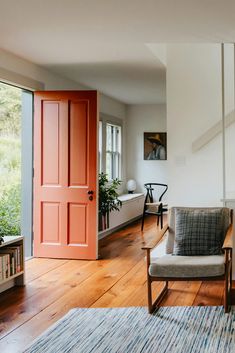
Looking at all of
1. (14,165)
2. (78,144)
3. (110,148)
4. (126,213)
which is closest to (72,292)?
(78,144)

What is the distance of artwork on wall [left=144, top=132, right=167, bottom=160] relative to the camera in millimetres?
9242

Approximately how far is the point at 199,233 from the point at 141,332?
116cm

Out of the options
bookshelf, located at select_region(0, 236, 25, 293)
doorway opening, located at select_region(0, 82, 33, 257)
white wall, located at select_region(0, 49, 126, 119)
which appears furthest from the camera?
doorway opening, located at select_region(0, 82, 33, 257)

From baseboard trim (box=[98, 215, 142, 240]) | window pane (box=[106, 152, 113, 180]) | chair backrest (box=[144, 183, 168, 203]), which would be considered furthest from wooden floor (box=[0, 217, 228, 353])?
chair backrest (box=[144, 183, 168, 203])

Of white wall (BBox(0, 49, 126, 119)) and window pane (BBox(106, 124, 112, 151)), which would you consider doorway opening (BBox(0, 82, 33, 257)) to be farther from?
window pane (BBox(106, 124, 112, 151))

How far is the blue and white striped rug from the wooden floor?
0.48ft

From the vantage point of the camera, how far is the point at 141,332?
305 cm

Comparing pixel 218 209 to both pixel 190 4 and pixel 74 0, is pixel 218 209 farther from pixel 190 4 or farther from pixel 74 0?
pixel 74 0

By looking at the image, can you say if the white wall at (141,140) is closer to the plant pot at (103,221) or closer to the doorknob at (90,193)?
the plant pot at (103,221)

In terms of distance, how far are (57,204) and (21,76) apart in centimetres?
160

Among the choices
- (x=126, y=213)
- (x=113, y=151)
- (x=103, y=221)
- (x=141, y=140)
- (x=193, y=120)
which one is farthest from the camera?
(x=141, y=140)

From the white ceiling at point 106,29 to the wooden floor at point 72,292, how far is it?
7.73ft

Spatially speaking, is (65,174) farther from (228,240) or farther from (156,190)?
(156,190)

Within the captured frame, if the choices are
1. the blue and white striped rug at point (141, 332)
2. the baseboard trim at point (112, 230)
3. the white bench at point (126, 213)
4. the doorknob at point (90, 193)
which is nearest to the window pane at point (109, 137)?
the white bench at point (126, 213)
